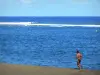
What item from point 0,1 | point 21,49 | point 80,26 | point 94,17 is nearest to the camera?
point 94,17

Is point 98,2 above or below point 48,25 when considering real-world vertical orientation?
above

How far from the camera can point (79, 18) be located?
4.62m

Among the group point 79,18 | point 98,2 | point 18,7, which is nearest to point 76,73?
point 79,18

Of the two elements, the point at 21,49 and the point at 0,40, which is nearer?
the point at 0,40

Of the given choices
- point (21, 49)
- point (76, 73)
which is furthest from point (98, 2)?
point (21, 49)

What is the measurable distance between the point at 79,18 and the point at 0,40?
1688 mm

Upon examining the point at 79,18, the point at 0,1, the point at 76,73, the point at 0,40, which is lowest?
the point at 76,73

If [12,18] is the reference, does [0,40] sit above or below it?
below

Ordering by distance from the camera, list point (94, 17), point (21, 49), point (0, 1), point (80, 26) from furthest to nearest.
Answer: point (21, 49), point (80, 26), point (0, 1), point (94, 17)

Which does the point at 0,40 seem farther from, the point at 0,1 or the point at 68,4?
the point at 68,4

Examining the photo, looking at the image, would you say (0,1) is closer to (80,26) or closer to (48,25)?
(48,25)

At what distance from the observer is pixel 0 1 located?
4609mm

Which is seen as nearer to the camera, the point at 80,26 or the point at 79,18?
the point at 79,18

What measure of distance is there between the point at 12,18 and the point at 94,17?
1396 millimetres
